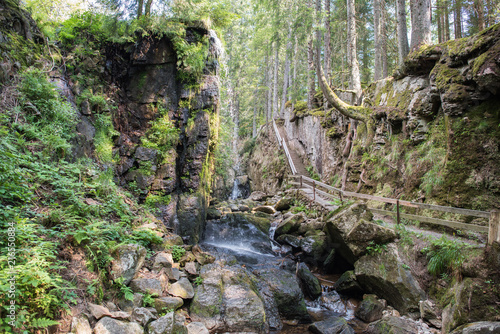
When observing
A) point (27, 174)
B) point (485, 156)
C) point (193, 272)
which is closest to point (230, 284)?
point (193, 272)

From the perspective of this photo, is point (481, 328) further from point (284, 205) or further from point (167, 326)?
point (284, 205)

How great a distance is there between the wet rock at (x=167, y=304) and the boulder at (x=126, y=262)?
660 millimetres

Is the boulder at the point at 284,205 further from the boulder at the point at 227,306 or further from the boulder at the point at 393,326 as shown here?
the boulder at the point at 393,326

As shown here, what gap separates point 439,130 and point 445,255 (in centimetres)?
389

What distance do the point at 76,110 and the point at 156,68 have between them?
3883 mm

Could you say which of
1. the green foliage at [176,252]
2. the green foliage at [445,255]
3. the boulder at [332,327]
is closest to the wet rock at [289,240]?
the boulder at [332,327]

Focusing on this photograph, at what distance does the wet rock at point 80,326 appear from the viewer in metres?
3.12

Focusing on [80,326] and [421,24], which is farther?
[421,24]

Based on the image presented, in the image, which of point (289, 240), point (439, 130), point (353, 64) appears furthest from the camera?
point (353, 64)

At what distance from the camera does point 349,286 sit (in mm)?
7008

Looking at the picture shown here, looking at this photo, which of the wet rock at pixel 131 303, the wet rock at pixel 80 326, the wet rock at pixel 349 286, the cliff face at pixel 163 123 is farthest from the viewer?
the cliff face at pixel 163 123

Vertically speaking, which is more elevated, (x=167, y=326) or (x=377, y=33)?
(x=377, y=33)

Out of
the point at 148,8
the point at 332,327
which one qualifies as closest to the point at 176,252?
the point at 332,327

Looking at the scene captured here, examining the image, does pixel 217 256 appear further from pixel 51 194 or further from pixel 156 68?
pixel 156 68
